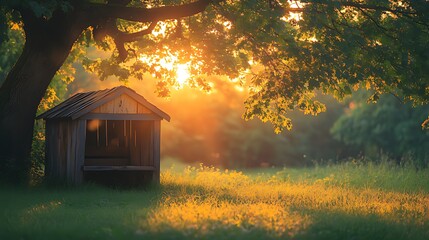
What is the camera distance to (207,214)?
12.2 m

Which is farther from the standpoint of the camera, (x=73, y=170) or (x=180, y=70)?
(x=180, y=70)

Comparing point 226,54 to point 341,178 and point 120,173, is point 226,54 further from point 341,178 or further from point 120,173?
point 341,178

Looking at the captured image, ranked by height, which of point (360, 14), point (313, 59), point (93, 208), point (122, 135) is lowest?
point (93, 208)

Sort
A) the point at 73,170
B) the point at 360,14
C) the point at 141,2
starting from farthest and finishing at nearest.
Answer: the point at 141,2 → the point at 360,14 → the point at 73,170

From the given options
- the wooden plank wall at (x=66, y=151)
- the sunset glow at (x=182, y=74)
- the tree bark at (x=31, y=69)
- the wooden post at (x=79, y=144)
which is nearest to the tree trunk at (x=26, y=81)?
the tree bark at (x=31, y=69)

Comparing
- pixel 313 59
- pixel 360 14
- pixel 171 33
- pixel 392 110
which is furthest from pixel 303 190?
pixel 392 110

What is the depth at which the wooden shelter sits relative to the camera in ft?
61.6

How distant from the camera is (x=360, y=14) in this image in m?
20.5

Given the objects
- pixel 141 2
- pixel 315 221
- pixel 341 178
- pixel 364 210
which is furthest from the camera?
pixel 341 178

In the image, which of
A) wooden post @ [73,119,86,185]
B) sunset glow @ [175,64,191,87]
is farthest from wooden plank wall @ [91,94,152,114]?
sunset glow @ [175,64,191,87]

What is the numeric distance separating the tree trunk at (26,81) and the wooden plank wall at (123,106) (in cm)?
204

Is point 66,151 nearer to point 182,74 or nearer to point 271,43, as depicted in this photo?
point 182,74

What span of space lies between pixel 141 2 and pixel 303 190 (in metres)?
8.07

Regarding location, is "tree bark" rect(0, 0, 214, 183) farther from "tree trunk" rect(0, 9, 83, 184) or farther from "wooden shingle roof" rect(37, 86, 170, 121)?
"wooden shingle roof" rect(37, 86, 170, 121)
